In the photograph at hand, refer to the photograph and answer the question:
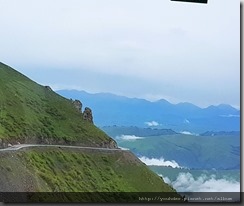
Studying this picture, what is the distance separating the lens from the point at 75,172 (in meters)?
2.59

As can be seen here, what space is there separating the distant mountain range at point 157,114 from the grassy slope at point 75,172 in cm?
18

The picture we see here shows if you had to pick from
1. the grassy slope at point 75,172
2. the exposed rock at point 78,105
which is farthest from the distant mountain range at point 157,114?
the grassy slope at point 75,172

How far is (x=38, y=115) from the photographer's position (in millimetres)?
2619

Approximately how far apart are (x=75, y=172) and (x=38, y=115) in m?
0.34

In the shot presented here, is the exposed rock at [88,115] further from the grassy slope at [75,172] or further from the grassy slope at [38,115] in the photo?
the grassy slope at [75,172]

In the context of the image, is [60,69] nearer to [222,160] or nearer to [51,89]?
[51,89]

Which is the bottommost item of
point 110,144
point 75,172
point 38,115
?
point 75,172

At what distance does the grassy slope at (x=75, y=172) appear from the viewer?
2.53 metres

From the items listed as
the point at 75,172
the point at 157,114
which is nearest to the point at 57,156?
the point at 75,172

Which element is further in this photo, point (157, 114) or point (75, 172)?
point (157, 114)

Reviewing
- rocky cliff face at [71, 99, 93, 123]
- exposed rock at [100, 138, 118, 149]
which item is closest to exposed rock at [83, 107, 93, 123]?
rocky cliff face at [71, 99, 93, 123]

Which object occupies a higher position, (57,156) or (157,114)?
(157,114)

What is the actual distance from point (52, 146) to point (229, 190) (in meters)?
0.94

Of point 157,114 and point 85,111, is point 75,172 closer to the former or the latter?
point 85,111
